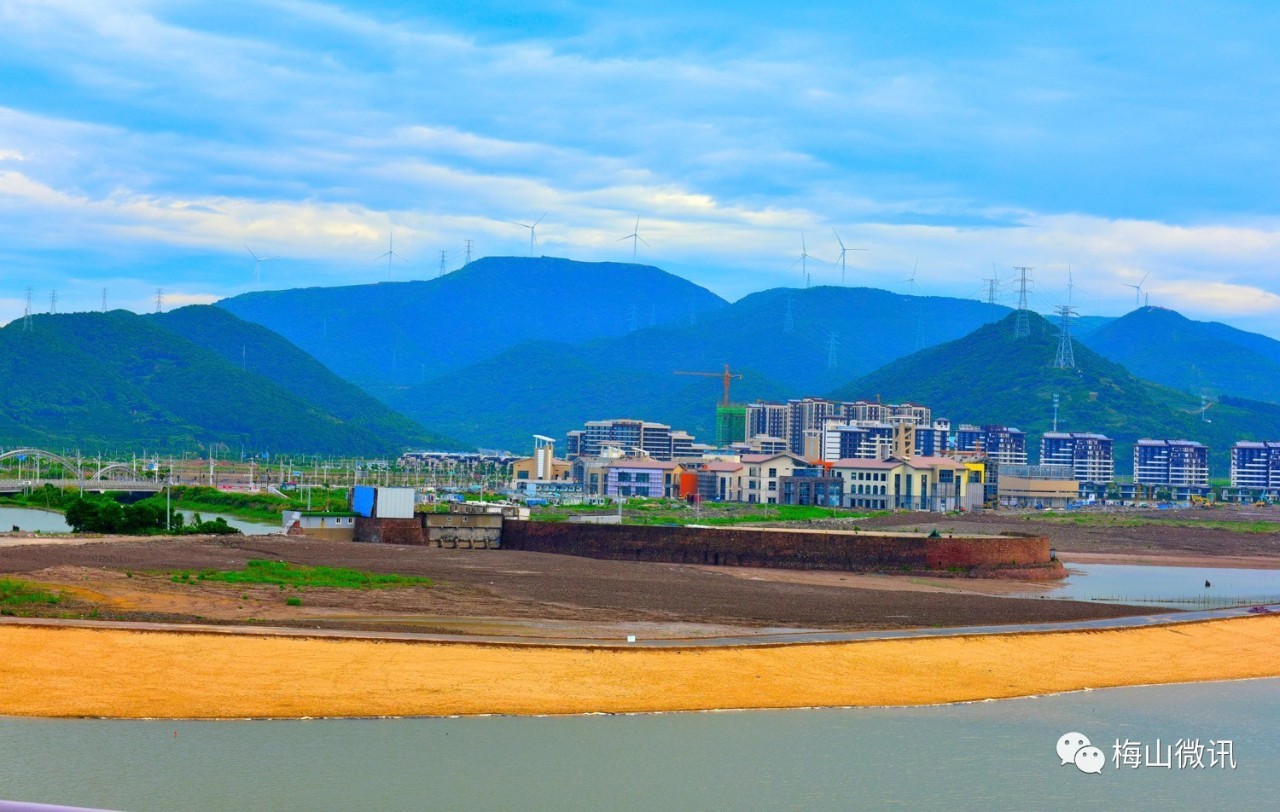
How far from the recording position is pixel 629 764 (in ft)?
85.2

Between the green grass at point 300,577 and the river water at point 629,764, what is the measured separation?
21268 millimetres

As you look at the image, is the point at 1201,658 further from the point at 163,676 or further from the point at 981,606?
the point at 163,676

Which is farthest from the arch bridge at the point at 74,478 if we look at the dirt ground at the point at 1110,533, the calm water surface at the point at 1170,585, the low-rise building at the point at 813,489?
the calm water surface at the point at 1170,585

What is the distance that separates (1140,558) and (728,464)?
85.6 meters

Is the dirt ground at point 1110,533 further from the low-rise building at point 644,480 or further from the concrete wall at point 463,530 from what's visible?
the low-rise building at point 644,480

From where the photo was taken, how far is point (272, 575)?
49969 mm

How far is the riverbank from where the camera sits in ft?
93.2

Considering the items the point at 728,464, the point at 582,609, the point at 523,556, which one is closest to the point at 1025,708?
the point at 582,609

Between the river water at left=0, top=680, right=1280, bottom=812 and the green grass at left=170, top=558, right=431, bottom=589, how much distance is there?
21268 millimetres

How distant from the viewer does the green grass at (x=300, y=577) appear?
48062 mm

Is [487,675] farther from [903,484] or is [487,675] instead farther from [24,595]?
[903,484]

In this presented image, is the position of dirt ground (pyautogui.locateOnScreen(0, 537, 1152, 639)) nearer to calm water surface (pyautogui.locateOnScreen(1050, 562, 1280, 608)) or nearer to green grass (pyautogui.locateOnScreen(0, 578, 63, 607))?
green grass (pyautogui.locateOnScreen(0, 578, 63, 607))

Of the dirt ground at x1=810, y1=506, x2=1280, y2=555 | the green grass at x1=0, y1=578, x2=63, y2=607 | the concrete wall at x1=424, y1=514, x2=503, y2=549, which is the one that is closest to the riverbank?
the green grass at x1=0, y1=578, x2=63, y2=607

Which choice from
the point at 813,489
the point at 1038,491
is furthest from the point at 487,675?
the point at 1038,491
